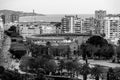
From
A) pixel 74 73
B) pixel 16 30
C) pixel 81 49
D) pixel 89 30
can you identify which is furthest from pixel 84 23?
pixel 74 73

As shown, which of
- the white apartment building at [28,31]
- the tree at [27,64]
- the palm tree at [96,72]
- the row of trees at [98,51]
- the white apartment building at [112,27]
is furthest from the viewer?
the white apartment building at [28,31]

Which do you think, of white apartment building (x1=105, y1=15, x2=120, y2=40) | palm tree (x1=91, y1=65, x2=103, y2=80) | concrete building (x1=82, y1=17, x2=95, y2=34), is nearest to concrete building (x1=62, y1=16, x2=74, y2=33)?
concrete building (x1=82, y1=17, x2=95, y2=34)

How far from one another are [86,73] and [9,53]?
13.9ft

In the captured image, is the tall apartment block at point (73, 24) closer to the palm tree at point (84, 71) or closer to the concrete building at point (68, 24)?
the concrete building at point (68, 24)

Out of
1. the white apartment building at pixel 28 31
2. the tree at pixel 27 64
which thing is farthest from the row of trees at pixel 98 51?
the white apartment building at pixel 28 31

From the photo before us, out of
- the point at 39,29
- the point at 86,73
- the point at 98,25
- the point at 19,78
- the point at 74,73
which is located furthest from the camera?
the point at 39,29

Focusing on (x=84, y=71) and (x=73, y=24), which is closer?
(x=84, y=71)

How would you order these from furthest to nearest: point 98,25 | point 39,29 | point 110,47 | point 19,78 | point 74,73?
1. point 39,29
2. point 98,25
3. point 110,47
4. point 74,73
5. point 19,78

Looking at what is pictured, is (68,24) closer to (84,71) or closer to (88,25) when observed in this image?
(88,25)

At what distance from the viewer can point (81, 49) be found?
9750 mm

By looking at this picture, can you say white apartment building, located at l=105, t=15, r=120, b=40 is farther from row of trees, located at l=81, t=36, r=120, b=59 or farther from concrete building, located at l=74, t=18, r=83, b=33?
row of trees, located at l=81, t=36, r=120, b=59

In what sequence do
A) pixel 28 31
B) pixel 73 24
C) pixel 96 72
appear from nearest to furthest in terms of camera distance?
pixel 96 72 < pixel 73 24 < pixel 28 31

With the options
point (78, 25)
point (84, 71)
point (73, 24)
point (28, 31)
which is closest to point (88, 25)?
point (78, 25)

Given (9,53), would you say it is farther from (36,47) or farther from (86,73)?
(86,73)
